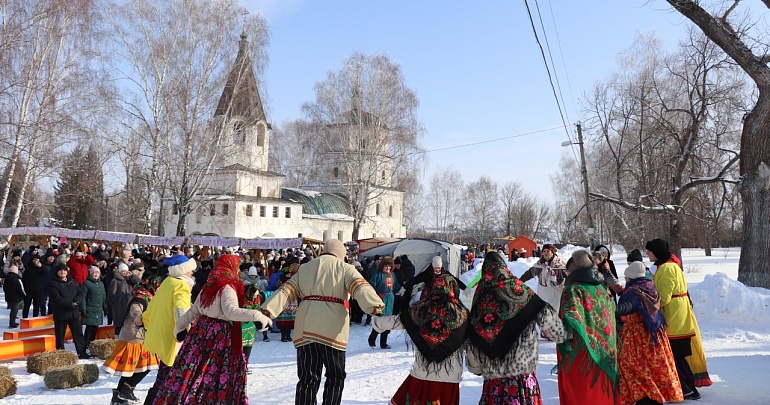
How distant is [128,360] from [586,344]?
15.4 ft

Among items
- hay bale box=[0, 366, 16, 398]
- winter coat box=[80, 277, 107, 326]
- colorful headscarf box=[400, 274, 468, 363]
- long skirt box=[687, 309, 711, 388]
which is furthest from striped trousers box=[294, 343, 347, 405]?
winter coat box=[80, 277, 107, 326]

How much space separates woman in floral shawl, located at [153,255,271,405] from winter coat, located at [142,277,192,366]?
372 millimetres

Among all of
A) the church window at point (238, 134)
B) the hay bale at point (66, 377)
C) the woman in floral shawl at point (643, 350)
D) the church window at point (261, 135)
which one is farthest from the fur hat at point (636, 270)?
the church window at point (261, 135)

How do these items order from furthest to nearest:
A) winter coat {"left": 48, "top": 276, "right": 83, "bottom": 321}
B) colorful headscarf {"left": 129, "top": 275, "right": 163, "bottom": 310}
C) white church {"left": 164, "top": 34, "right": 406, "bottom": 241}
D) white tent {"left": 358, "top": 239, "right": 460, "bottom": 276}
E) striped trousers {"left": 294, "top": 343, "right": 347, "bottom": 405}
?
white church {"left": 164, "top": 34, "right": 406, "bottom": 241} → white tent {"left": 358, "top": 239, "right": 460, "bottom": 276} → winter coat {"left": 48, "top": 276, "right": 83, "bottom": 321} → colorful headscarf {"left": 129, "top": 275, "right": 163, "bottom": 310} → striped trousers {"left": 294, "top": 343, "right": 347, "bottom": 405}

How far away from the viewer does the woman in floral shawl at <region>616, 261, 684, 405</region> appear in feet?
19.7

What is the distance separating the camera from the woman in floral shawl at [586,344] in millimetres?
5133

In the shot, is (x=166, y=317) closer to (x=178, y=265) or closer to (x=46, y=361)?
(x=178, y=265)

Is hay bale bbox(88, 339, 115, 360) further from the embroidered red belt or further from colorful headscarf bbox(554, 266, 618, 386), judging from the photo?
colorful headscarf bbox(554, 266, 618, 386)

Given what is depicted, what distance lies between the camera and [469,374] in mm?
8062

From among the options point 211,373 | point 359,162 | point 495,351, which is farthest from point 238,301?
point 359,162

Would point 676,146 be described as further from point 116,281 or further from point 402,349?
point 116,281

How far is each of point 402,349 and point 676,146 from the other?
2150 cm

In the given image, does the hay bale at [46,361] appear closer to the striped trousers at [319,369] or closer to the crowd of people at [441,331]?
the crowd of people at [441,331]

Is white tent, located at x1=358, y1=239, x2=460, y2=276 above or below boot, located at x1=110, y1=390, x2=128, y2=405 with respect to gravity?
above
